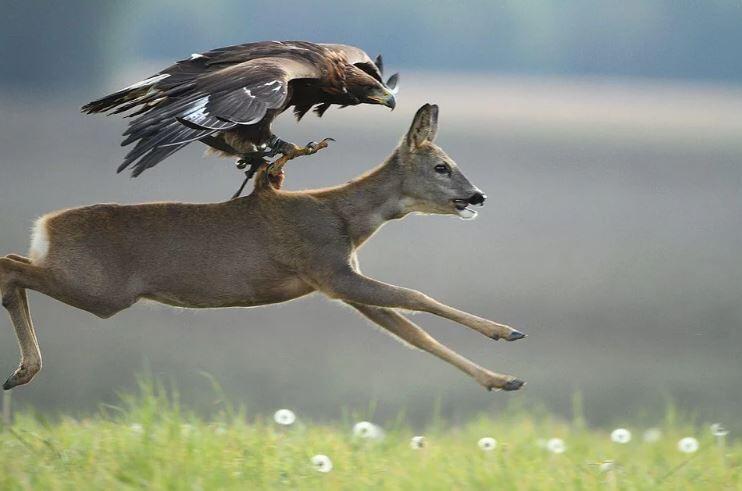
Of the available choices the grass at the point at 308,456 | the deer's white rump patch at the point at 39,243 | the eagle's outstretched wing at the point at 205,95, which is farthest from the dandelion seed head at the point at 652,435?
the deer's white rump patch at the point at 39,243

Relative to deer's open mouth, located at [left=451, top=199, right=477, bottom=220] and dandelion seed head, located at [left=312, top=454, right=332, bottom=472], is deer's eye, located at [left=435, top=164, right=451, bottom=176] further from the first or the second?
dandelion seed head, located at [left=312, top=454, right=332, bottom=472]

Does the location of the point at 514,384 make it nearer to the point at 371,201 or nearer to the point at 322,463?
Answer: the point at 322,463

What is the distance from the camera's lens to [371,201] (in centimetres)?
764

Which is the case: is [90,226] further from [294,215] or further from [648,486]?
[648,486]

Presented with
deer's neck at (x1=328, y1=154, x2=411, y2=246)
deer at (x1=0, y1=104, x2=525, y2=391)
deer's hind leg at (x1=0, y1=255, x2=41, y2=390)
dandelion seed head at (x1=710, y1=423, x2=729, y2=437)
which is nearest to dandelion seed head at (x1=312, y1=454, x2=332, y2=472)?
deer at (x1=0, y1=104, x2=525, y2=391)

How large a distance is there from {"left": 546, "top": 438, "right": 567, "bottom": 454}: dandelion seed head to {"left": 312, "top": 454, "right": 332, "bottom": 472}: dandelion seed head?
4.22ft

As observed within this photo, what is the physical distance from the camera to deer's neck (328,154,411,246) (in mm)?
7598

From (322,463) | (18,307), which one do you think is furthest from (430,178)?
(18,307)

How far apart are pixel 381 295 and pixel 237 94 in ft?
3.96

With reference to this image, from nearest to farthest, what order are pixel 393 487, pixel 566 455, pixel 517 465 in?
pixel 393 487
pixel 517 465
pixel 566 455

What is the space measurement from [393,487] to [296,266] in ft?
4.62

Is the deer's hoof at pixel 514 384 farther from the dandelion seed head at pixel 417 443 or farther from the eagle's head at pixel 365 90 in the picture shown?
the eagle's head at pixel 365 90

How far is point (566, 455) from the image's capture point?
759 centimetres

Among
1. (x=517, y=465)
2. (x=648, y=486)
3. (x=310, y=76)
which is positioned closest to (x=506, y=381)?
(x=517, y=465)
